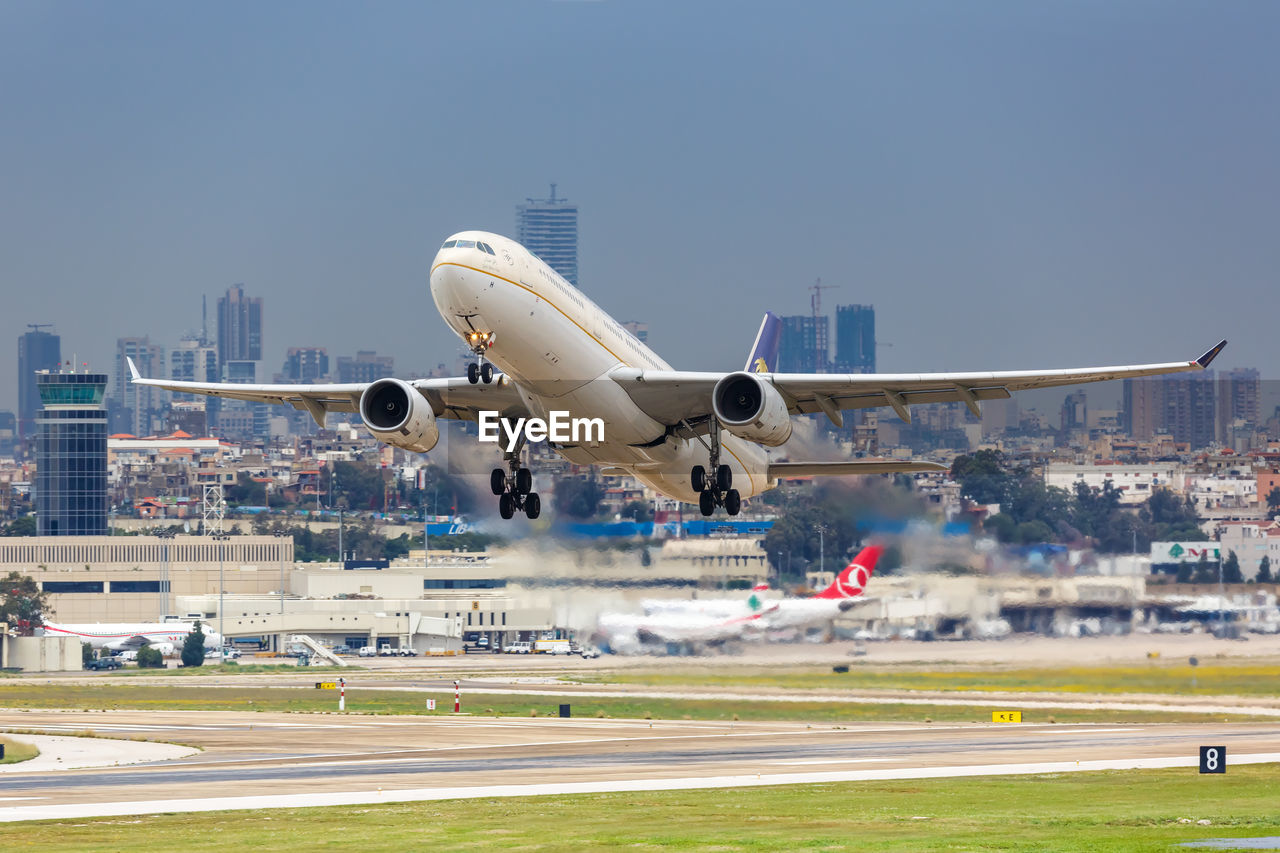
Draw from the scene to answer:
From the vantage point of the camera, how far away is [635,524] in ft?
172

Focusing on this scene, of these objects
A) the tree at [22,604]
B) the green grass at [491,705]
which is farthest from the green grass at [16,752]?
the tree at [22,604]

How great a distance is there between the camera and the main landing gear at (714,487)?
143ft

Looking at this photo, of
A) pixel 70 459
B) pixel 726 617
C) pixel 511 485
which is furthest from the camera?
pixel 70 459

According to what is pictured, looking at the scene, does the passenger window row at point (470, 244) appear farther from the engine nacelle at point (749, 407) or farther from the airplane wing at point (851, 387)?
the engine nacelle at point (749, 407)

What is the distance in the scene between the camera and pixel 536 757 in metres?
49.0

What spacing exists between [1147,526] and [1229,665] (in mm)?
4361

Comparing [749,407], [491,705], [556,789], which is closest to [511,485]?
[749,407]

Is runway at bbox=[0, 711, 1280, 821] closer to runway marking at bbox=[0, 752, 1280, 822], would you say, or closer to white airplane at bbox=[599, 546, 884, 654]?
runway marking at bbox=[0, 752, 1280, 822]

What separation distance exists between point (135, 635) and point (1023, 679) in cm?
7785

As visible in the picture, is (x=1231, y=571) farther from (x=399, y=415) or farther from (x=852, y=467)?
(x=399, y=415)

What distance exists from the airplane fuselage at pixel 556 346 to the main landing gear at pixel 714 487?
49cm

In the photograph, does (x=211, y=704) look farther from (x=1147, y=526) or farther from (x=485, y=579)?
(x=1147, y=526)

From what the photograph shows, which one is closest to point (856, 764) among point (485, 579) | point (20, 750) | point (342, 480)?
point (485, 579)

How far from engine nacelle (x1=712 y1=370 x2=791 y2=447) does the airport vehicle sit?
76749mm
